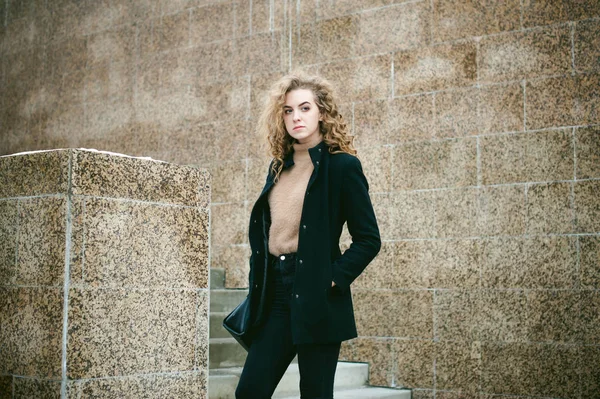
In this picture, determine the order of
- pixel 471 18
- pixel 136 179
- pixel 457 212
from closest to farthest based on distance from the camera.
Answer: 1. pixel 136 179
2. pixel 457 212
3. pixel 471 18

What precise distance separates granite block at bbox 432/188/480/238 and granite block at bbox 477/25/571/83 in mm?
901

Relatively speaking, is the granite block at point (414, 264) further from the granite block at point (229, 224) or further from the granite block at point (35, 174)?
the granite block at point (35, 174)

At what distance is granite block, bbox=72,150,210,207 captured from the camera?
11.5 ft

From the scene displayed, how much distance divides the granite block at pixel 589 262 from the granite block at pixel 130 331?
2996 millimetres

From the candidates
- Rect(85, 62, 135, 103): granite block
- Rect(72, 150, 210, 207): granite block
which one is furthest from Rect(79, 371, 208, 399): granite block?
Rect(85, 62, 135, 103): granite block

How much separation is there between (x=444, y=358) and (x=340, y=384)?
81 cm

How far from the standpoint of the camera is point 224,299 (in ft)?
21.4

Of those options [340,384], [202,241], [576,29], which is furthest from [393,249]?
[202,241]

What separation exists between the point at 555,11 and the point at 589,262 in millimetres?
1875

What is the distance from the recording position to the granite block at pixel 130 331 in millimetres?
3445

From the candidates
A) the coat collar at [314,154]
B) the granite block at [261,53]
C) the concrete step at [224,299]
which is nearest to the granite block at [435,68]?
the granite block at [261,53]

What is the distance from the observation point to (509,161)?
6008 millimetres

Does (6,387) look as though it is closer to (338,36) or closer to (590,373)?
(590,373)

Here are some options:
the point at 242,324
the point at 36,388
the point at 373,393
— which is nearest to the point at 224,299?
the point at 373,393
